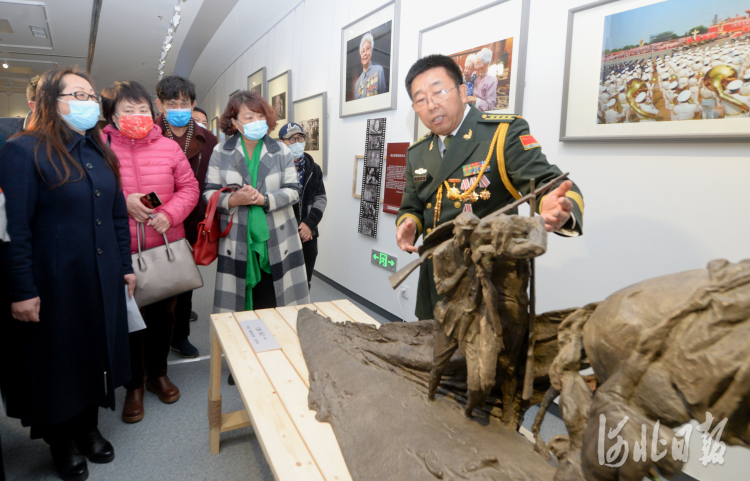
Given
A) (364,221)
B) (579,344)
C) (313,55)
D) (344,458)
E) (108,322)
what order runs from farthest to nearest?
1. (313,55)
2. (364,221)
3. (108,322)
4. (344,458)
5. (579,344)

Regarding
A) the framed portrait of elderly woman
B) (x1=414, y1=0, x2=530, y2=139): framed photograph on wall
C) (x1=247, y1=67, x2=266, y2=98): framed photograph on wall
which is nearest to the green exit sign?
the framed portrait of elderly woman

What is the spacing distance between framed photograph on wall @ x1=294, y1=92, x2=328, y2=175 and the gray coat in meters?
2.63

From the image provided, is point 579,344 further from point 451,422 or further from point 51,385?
point 51,385

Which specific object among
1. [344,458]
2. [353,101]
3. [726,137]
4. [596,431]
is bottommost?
[344,458]

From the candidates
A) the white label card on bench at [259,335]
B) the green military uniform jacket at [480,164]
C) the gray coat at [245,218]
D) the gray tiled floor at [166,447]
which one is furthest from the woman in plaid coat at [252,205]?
the green military uniform jacket at [480,164]

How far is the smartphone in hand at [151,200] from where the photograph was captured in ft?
7.25

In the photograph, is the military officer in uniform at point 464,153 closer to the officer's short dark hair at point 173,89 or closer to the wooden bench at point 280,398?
the wooden bench at point 280,398

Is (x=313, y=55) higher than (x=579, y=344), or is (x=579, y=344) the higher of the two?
(x=313, y=55)

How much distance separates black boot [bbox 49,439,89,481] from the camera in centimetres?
195

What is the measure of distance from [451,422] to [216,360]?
1.44m

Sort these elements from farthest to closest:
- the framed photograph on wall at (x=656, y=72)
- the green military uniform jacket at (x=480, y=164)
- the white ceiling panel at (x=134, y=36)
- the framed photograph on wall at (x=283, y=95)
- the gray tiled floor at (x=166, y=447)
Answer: the framed photograph on wall at (x=283, y=95)
the white ceiling panel at (x=134, y=36)
the gray tiled floor at (x=166, y=447)
the framed photograph on wall at (x=656, y=72)
the green military uniform jacket at (x=480, y=164)

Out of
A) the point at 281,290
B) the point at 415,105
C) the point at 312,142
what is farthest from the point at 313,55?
the point at 415,105

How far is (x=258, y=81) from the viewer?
294 inches

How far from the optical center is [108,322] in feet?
6.31
